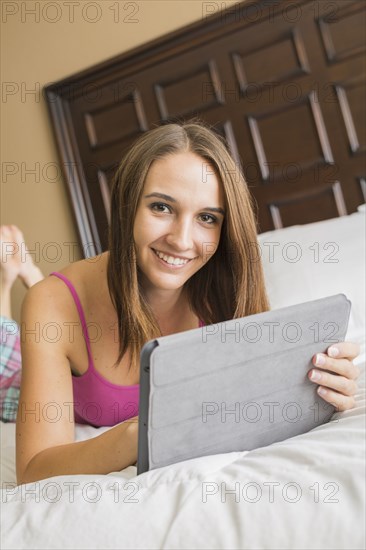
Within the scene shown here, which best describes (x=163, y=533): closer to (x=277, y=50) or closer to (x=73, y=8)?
(x=277, y=50)

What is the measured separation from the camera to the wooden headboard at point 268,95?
252 cm

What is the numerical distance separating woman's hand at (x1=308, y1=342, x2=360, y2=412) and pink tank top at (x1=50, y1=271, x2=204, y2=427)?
512 mm

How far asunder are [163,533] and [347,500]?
0.19 meters

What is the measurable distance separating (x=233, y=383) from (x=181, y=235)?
1.58 ft

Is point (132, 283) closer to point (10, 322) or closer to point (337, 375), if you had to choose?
point (337, 375)

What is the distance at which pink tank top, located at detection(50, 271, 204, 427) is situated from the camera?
1.47 m

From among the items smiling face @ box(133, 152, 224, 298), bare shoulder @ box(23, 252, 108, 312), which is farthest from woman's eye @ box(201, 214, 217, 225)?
bare shoulder @ box(23, 252, 108, 312)

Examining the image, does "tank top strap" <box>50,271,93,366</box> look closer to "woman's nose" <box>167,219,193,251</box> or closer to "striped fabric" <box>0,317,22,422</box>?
"woman's nose" <box>167,219,193,251</box>

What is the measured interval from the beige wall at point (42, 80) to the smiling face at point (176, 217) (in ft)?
5.58

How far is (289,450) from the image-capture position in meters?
0.86

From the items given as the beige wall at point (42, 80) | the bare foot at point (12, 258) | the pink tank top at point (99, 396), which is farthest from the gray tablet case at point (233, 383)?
the beige wall at point (42, 80)

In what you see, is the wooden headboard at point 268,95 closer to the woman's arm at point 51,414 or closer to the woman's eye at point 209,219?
the woman's eye at point 209,219

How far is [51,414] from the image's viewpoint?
4.13 feet

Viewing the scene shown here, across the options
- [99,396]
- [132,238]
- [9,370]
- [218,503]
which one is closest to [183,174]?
[132,238]
